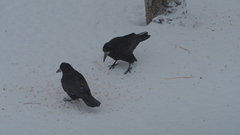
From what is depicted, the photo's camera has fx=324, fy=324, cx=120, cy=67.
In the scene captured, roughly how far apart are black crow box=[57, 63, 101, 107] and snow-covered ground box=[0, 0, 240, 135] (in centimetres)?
23

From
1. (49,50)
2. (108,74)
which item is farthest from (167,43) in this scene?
(49,50)

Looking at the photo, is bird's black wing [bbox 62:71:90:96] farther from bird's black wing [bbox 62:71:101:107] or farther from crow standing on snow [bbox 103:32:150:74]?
crow standing on snow [bbox 103:32:150:74]

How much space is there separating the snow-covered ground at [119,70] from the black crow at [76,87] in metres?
0.23

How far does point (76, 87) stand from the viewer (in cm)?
605

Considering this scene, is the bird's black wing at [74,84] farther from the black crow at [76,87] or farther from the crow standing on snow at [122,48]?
the crow standing on snow at [122,48]

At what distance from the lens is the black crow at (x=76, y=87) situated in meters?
5.86

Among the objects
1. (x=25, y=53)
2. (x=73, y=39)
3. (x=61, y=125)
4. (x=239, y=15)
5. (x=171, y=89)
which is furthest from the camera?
(x=239, y=15)

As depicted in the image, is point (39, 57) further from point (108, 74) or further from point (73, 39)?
point (108, 74)

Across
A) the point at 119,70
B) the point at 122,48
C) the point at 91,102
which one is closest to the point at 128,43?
the point at 122,48

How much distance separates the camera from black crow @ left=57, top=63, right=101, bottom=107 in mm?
5864

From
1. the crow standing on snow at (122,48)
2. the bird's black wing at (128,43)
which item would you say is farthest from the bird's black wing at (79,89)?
the bird's black wing at (128,43)

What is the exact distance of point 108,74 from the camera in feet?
23.8

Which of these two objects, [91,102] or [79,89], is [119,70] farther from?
[91,102]

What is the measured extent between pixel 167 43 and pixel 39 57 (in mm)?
3130
